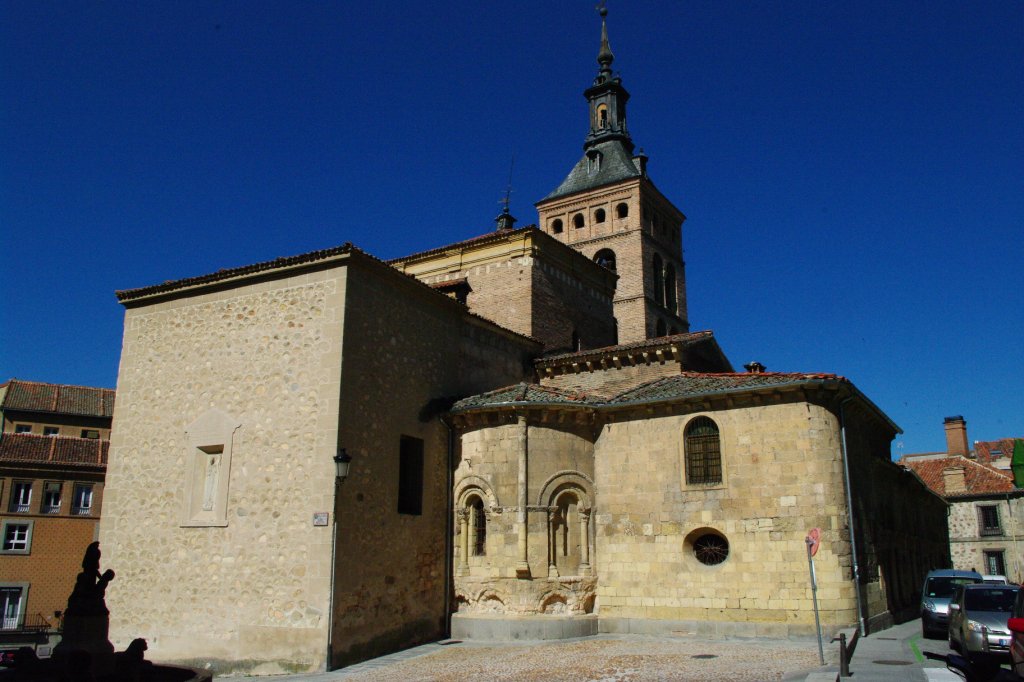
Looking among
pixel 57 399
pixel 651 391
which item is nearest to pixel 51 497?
pixel 57 399

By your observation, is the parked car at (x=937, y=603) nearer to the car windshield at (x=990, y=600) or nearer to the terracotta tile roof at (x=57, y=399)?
the car windshield at (x=990, y=600)

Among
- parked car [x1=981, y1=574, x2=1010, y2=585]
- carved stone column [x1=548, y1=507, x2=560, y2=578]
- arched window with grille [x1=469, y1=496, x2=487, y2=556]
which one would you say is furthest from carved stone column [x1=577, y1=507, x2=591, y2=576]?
parked car [x1=981, y1=574, x2=1010, y2=585]

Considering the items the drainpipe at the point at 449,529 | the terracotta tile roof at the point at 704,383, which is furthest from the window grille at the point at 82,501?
the terracotta tile roof at the point at 704,383

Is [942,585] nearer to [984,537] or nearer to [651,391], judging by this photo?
[651,391]

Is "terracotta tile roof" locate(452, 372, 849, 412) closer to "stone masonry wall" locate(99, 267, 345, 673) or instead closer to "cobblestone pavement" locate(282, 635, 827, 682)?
"stone masonry wall" locate(99, 267, 345, 673)

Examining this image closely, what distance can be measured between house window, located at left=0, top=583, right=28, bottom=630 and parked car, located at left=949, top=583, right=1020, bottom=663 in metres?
33.3

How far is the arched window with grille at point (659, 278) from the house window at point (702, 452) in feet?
68.8

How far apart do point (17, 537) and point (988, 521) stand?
44309 millimetres

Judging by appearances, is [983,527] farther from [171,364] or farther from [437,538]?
[171,364]

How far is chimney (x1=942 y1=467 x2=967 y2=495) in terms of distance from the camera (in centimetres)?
3956

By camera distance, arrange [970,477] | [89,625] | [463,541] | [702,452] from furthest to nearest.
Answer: [970,477] → [463,541] → [702,452] → [89,625]

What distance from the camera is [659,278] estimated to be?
38281 millimetres

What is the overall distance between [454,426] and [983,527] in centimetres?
3243

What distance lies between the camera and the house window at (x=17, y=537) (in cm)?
3284
